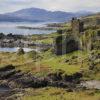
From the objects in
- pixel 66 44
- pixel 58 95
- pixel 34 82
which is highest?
pixel 66 44

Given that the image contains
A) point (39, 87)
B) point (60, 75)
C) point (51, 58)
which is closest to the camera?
point (39, 87)

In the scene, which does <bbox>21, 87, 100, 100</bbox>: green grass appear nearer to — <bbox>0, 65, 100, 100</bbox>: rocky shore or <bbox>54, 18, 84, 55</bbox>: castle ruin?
<bbox>0, 65, 100, 100</bbox>: rocky shore

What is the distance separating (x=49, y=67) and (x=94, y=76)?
1623 cm

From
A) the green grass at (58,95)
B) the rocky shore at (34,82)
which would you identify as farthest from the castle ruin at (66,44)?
the green grass at (58,95)

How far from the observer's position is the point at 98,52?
11894cm

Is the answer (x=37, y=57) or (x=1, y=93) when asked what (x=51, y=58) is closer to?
(x=37, y=57)

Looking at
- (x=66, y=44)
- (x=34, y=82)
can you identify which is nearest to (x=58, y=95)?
(x=34, y=82)

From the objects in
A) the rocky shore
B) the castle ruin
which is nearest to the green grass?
the rocky shore

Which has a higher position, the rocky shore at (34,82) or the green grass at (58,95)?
the green grass at (58,95)

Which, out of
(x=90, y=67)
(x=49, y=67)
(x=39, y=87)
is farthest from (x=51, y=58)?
(x=39, y=87)

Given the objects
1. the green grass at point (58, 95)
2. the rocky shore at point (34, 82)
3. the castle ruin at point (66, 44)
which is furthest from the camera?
the castle ruin at point (66, 44)

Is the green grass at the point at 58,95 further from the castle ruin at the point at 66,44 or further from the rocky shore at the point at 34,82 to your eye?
the castle ruin at the point at 66,44

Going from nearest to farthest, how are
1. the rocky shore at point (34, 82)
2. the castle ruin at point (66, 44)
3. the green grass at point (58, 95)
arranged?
the green grass at point (58, 95) < the rocky shore at point (34, 82) < the castle ruin at point (66, 44)

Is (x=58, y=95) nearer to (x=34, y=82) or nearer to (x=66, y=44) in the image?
(x=34, y=82)
